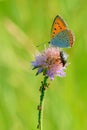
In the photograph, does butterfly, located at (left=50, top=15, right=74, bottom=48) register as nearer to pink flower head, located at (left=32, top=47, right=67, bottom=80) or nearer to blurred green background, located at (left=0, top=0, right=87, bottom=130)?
pink flower head, located at (left=32, top=47, right=67, bottom=80)

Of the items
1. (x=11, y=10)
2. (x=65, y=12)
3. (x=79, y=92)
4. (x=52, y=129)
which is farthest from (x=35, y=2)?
(x=52, y=129)

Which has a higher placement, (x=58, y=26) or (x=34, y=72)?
(x=34, y=72)

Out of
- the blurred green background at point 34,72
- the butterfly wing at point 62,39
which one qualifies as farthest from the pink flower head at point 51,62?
the blurred green background at point 34,72

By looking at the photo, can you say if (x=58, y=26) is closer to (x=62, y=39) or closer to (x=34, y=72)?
(x=62, y=39)

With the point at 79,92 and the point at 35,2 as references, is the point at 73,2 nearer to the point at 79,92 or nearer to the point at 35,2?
the point at 35,2

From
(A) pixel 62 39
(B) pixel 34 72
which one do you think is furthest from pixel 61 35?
(B) pixel 34 72

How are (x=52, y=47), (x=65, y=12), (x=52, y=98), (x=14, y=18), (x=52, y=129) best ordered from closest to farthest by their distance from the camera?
1. (x=52, y=47)
2. (x=52, y=129)
3. (x=52, y=98)
4. (x=65, y=12)
5. (x=14, y=18)

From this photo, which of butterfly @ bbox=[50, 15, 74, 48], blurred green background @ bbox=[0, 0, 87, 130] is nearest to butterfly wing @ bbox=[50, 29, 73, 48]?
butterfly @ bbox=[50, 15, 74, 48]
